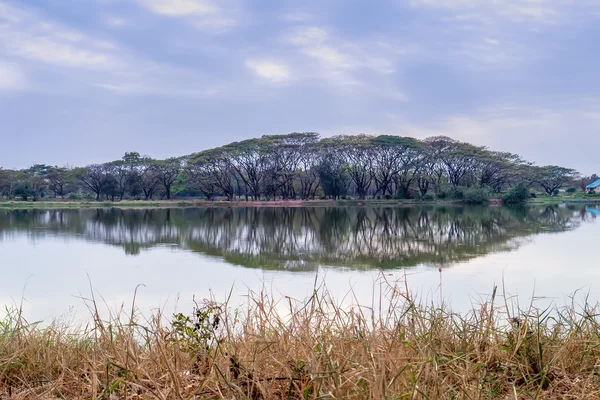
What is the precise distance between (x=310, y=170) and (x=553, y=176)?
86.9 feet

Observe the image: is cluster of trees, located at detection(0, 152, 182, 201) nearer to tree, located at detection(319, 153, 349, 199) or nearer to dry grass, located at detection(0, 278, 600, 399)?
tree, located at detection(319, 153, 349, 199)

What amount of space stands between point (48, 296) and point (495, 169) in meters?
42.1

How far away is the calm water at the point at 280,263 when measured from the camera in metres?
6.20

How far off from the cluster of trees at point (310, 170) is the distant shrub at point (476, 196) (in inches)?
44.7

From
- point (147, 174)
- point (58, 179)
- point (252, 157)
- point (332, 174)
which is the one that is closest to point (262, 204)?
point (252, 157)

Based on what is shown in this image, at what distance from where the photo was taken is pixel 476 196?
35.9 meters

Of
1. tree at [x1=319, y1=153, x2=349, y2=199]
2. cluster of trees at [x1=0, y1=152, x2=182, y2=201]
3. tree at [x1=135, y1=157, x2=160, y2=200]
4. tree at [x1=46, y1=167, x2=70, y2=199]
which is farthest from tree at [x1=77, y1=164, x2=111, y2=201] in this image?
tree at [x1=319, y1=153, x2=349, y2=199]

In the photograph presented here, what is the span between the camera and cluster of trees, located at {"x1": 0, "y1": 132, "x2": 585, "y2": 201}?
3862 centimetres

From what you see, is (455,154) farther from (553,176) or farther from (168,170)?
(168,170)

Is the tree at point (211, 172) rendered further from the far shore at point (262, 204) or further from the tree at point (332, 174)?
the tree at point (332, 174)

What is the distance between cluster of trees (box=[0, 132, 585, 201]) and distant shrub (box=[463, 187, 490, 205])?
113 cm

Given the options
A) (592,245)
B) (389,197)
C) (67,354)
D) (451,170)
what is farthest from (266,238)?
(451,170)

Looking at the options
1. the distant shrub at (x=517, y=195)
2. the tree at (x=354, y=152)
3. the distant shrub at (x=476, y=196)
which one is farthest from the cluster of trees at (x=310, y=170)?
the distant shrub at (x=517, y=195)

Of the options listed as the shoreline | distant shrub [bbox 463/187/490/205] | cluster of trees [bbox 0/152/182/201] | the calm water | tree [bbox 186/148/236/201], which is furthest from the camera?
cluster of trees [bbox 0/152/182/201]
